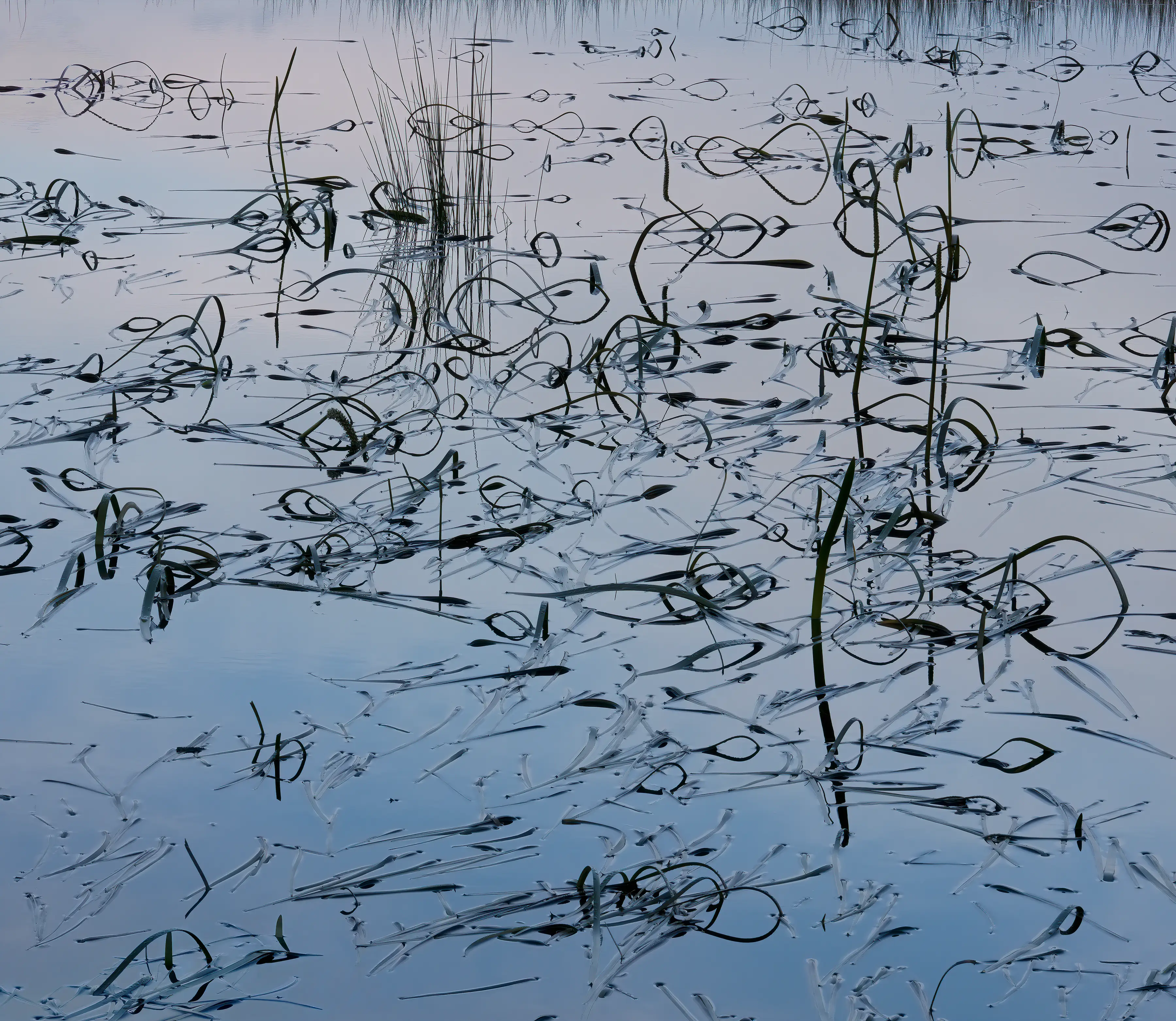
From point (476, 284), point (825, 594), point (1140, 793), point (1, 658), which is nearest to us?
point (1140, 793)

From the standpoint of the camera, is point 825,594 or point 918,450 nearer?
point 825,594

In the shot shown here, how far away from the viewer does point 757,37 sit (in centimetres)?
744

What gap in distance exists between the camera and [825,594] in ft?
7.34

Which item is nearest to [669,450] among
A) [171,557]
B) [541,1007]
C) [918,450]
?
[918,450]

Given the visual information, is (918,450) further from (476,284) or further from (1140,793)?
(476,284)

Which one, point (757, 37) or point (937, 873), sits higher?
point (757, 37)

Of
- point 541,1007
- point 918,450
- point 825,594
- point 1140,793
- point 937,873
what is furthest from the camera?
point 918,450

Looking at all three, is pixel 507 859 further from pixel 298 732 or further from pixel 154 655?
pixel 154 655

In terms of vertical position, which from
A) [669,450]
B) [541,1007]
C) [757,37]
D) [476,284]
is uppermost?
[757,37]

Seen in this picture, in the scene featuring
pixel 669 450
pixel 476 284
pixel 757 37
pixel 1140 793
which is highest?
pixel 757 37

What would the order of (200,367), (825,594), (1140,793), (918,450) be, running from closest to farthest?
(1140,793) < (825,594) < (918,450) < (200,367)

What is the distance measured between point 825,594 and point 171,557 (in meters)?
1.08

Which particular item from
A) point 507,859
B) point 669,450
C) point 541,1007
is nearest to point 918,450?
point 669,450

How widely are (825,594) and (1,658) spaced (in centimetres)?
125
